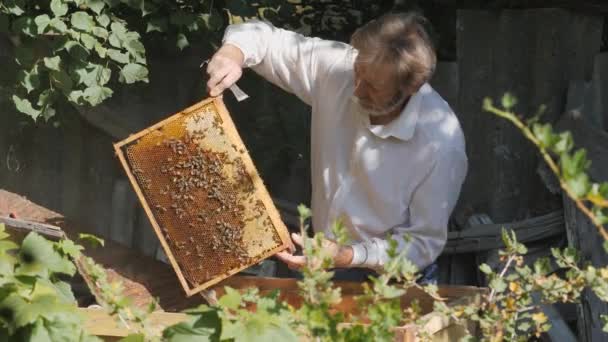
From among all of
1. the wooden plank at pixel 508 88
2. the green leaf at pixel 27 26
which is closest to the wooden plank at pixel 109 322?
the green leaf at pixel 27 26

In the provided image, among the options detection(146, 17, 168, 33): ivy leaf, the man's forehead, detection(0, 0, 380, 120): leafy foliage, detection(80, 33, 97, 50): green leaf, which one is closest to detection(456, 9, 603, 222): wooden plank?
detection(0, 0, 380, 120): leafy foliage

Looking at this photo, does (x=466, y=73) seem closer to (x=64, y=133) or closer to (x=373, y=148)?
(x=373, y=148)

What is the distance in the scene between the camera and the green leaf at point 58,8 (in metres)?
4.89

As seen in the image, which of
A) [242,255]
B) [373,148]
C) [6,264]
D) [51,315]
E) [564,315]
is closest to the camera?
[51,315]

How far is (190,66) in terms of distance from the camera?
18.5 ft

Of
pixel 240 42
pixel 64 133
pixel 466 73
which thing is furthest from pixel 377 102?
pixel 64 133

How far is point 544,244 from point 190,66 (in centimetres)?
206

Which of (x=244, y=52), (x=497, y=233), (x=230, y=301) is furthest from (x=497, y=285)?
(x=497, y=233)

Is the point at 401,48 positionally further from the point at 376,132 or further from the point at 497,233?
the point at 497,233

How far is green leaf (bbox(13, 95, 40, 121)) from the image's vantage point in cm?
521

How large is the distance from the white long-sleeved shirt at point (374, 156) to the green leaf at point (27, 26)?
129cm

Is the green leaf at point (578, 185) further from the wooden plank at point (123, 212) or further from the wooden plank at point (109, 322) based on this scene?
the wooden plank at point (123, 212)

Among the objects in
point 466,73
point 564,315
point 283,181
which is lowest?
point 564,315

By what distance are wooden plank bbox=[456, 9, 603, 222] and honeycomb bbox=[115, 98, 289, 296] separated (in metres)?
1.87
